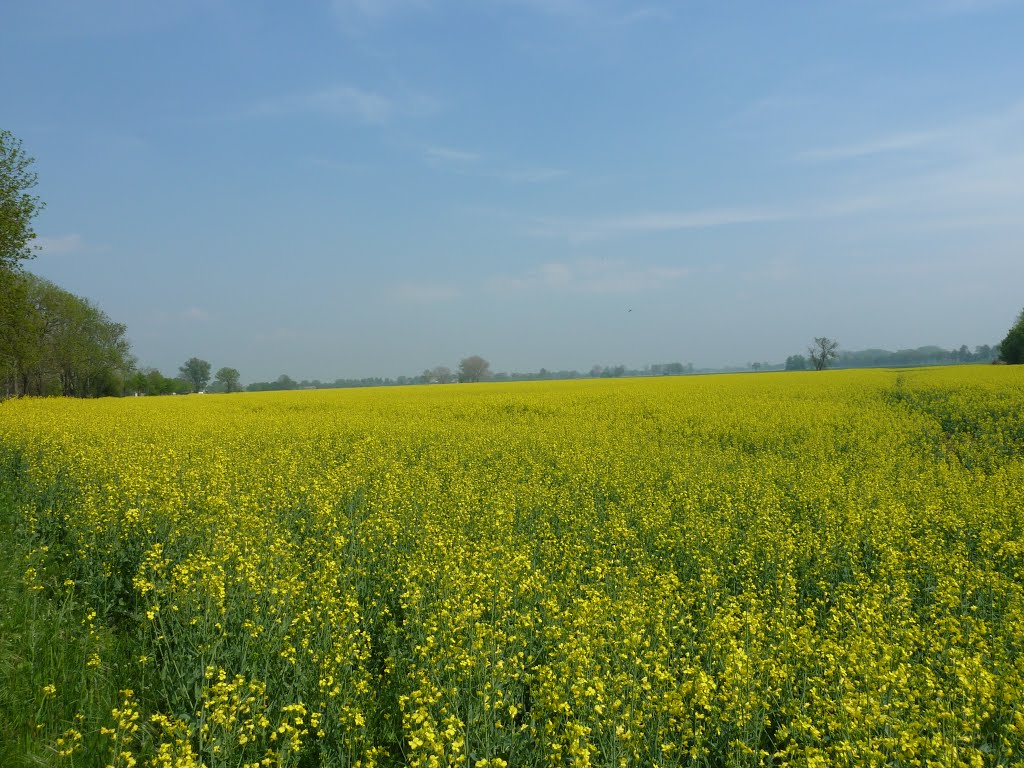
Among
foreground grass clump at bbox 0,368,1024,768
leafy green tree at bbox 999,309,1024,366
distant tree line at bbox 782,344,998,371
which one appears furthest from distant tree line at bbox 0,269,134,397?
distant tree line at bbox 782,344,998,371

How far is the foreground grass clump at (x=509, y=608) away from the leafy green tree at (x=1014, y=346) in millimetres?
61822

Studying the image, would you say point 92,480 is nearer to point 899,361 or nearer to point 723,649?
point 723,649

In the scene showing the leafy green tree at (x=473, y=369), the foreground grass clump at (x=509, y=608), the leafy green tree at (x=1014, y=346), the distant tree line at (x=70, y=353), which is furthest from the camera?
the leafy green tree at (x=473, y=369)

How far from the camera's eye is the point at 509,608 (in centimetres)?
562

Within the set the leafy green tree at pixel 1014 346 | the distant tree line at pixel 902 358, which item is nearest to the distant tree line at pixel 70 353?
the leafy green tree at pixel 1014 346

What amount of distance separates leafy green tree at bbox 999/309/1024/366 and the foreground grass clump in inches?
2434

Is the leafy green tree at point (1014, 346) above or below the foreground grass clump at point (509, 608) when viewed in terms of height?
above

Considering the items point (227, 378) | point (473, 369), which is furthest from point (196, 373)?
point (473, 369)

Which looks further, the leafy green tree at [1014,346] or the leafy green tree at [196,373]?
the leafy green tree at [196,373]

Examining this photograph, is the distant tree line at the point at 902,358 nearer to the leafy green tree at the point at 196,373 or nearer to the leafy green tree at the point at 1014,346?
the leafy green tree at the point at 1014,346

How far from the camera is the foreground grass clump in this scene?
12.3ft

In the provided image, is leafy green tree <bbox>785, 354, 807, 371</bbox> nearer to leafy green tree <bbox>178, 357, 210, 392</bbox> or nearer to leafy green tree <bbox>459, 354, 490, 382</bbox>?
leafy green tree <bbox>459, 354, 490, 382</bbox>

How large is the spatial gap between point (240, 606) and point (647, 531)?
5145 mm

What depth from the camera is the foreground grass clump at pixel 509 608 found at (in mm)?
3750
